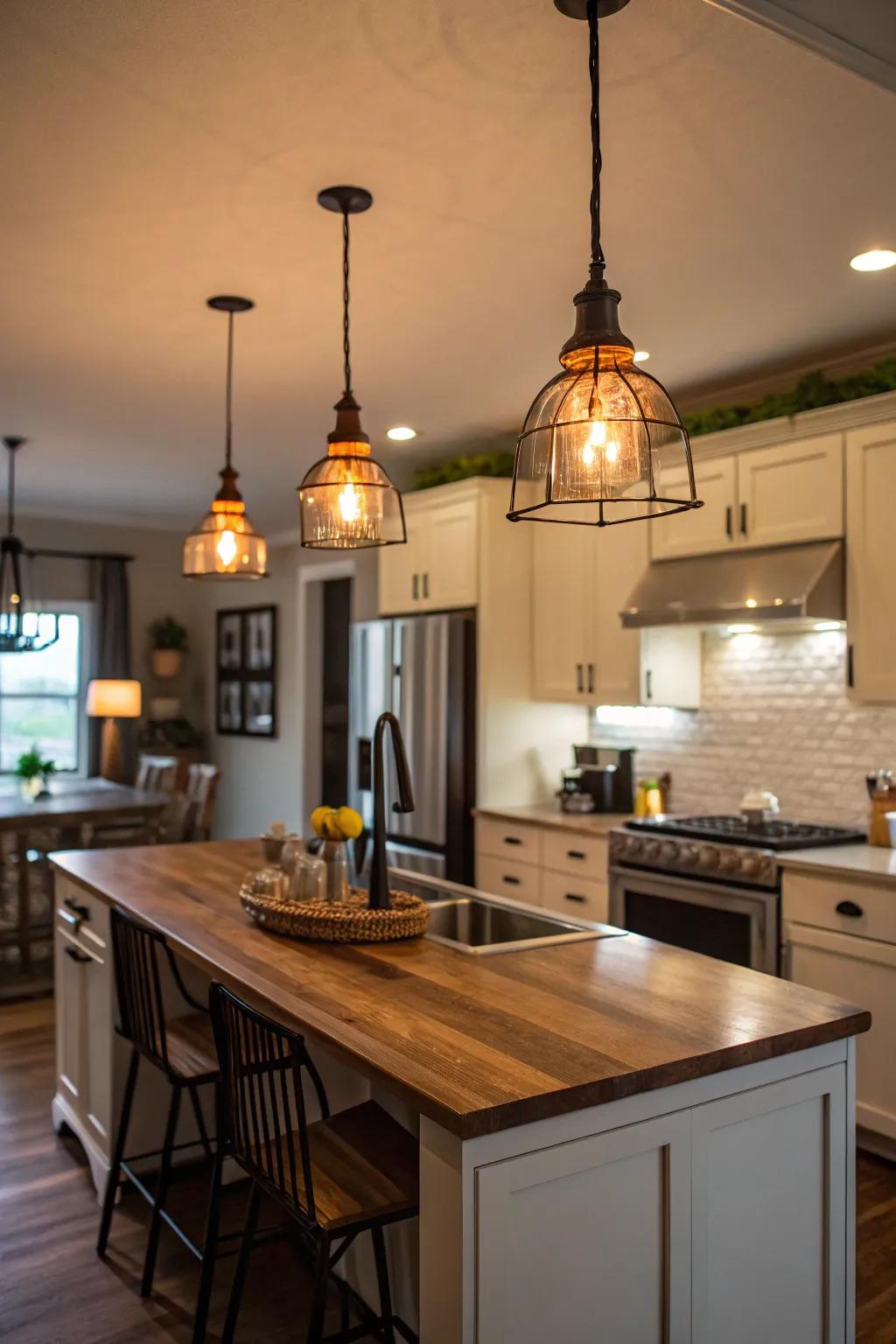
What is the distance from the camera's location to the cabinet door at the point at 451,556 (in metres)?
5.10

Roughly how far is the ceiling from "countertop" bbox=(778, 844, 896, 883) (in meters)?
1.76

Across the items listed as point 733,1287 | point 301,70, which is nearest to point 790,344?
point 301,70

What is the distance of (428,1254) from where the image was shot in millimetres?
1569

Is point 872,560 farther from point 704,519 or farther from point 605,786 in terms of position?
point 605,786

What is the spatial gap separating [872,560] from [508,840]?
6.53 feet

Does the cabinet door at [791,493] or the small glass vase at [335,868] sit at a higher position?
the cabinet door at [791,493]

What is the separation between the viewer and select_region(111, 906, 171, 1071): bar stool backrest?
8.35ft

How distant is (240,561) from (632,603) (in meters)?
1.80

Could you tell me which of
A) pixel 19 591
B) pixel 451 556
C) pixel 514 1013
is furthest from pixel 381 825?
pixel 19 591

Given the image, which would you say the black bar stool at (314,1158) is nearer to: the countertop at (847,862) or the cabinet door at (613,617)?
the countertop at (847,862)

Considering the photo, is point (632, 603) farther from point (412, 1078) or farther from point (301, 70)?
point (412, 1078)

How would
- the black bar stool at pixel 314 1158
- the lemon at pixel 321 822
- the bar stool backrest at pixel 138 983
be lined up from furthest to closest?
1. the lemon at pixel 321 822
2. the bar stool backrest at pixel 138 983
3. the black bar stool at pixel 314 1158

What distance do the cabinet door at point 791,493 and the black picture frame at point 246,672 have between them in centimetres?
442

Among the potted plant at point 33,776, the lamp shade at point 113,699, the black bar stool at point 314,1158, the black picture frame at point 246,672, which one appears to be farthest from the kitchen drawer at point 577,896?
the lamp shade at point 113,699
